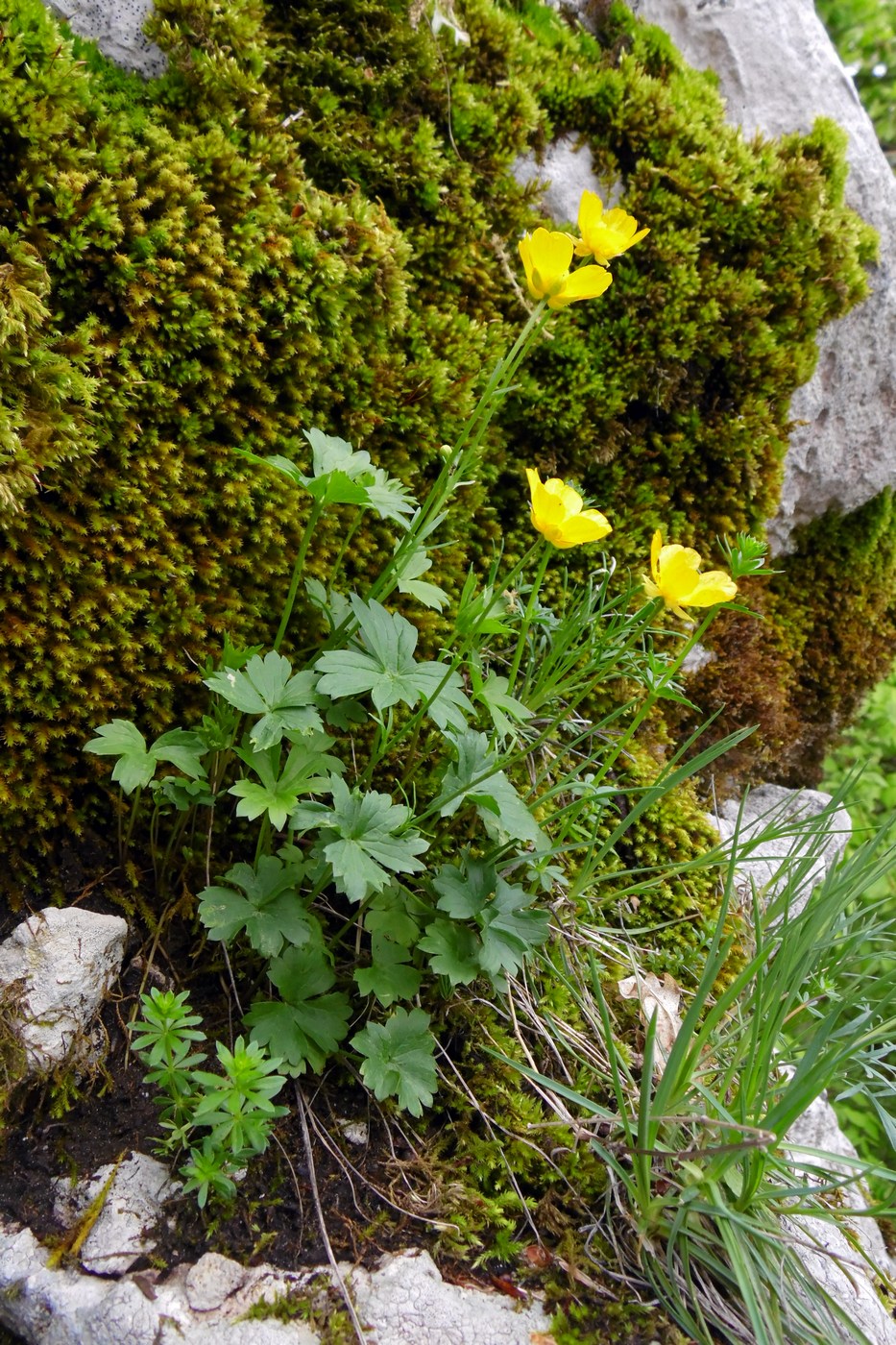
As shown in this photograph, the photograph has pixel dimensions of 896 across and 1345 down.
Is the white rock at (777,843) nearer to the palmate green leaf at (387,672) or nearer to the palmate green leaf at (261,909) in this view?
the palmate green leaf at (387,672)

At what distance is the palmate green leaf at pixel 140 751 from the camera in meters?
1.35

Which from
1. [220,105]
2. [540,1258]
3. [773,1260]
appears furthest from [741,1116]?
[220,105]

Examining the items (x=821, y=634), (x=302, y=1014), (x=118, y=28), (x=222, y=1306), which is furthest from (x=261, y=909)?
(x=821, y=634)

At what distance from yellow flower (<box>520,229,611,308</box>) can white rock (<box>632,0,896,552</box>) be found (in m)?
1.73

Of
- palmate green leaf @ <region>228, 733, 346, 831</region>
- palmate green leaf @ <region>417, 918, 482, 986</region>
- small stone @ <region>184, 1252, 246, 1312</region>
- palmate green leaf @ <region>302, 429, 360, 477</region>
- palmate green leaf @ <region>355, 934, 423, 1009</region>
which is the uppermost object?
palmate green leaf @ <region>302, 429, 360, 477</region>

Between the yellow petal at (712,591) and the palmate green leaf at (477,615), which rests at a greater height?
the yellow petal at (712,591)

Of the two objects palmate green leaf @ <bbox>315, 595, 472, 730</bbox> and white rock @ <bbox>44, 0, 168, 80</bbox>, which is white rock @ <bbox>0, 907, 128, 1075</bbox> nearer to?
palmate green leaf @ <bbox>315, 595, 472, 730</bbox>

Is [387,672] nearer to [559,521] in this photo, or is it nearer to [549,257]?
[559,521]

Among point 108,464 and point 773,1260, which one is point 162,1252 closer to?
point 773,1260

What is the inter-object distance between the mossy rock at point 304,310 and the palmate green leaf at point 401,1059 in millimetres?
677

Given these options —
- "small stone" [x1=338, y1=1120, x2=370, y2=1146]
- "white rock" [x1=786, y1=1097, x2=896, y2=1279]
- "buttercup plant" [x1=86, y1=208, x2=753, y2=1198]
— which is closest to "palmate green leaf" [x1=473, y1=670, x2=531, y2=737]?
"buttercup plant" [x1=86, y1=208, x2=753, y2=1198]

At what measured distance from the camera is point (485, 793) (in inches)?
57.0

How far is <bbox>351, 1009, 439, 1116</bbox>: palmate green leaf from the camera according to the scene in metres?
1.34

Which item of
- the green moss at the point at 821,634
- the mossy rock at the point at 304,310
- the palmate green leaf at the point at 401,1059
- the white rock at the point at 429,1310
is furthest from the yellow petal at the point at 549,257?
the green moss at the point at 821,634
